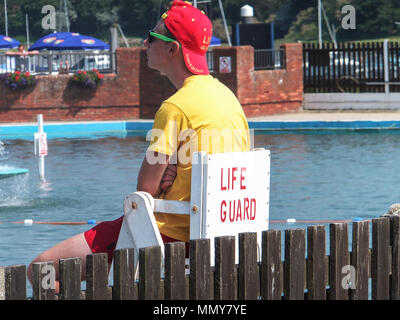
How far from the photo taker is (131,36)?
352 ft

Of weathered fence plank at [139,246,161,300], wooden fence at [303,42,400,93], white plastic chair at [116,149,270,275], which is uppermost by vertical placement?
white plastic chair at [116,149,270,275]

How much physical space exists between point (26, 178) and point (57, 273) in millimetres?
11647

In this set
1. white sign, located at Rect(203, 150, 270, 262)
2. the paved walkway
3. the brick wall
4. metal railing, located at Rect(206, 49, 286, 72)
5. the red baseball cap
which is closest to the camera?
white sign, located at Rect(203, 150, 270, 262)

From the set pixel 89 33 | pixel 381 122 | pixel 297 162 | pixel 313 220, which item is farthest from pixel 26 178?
pixel 89 33

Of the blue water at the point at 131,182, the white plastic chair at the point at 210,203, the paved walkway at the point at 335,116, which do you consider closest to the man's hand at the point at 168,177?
the white plastic chair at the point at 210,203

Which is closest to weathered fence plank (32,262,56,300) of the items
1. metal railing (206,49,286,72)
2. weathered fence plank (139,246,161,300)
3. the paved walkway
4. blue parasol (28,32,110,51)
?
weathered fence plank (139,246,161,300)

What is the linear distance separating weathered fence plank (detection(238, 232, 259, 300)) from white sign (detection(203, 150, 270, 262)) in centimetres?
11

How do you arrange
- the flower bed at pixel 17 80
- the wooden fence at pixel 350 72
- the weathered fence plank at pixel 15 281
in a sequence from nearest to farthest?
the weathered fence plank at pixel 15 281
the flower bed at pixel 17 80
the wooden fence at pixel 350 72

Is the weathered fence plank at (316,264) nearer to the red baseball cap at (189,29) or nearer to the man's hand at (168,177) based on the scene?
Answer: the man's hand at (168,177)

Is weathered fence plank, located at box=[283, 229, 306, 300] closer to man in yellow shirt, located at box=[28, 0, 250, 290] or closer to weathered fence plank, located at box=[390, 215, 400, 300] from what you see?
man in yellow shirt, located at box=[28, 0, 250, 290]

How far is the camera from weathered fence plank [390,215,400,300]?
4.79m

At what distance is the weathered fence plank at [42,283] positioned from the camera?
145 inches

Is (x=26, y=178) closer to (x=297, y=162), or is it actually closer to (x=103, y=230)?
(x=297, y=162)

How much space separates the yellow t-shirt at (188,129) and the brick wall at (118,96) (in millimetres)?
22208
